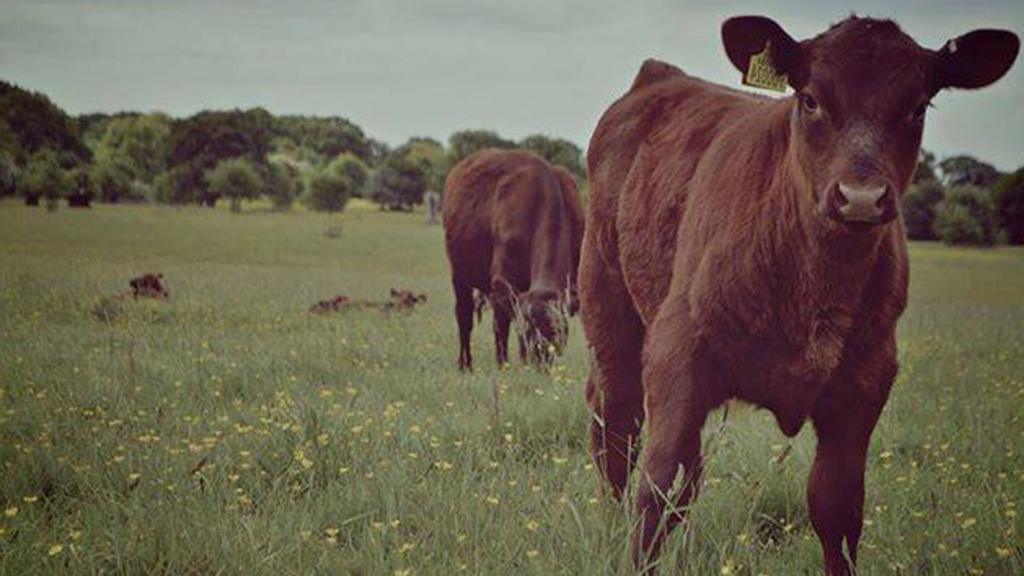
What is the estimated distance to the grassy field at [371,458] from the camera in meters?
3.33

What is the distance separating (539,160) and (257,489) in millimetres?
7641

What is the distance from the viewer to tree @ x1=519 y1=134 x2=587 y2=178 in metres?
75.8

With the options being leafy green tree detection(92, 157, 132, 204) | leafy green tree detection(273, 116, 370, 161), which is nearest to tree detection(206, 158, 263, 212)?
leafy green tree detection(92, 157, 132, 204)

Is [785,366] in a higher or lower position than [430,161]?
lower

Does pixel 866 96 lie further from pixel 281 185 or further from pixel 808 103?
pixel 281 185

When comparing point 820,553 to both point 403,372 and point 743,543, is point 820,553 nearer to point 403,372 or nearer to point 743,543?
point 743,543

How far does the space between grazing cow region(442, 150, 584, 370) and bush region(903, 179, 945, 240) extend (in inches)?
1234

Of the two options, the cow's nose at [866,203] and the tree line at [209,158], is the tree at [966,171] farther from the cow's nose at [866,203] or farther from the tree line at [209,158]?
the cow's nose at [866,203]

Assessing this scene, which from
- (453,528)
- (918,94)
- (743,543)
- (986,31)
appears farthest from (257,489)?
(986,31)

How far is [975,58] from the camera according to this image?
314cm

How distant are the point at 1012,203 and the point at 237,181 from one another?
119 ft

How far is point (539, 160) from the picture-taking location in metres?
11.2

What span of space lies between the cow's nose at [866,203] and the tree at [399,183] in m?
85.6

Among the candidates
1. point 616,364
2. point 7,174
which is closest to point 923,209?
point 7,174
